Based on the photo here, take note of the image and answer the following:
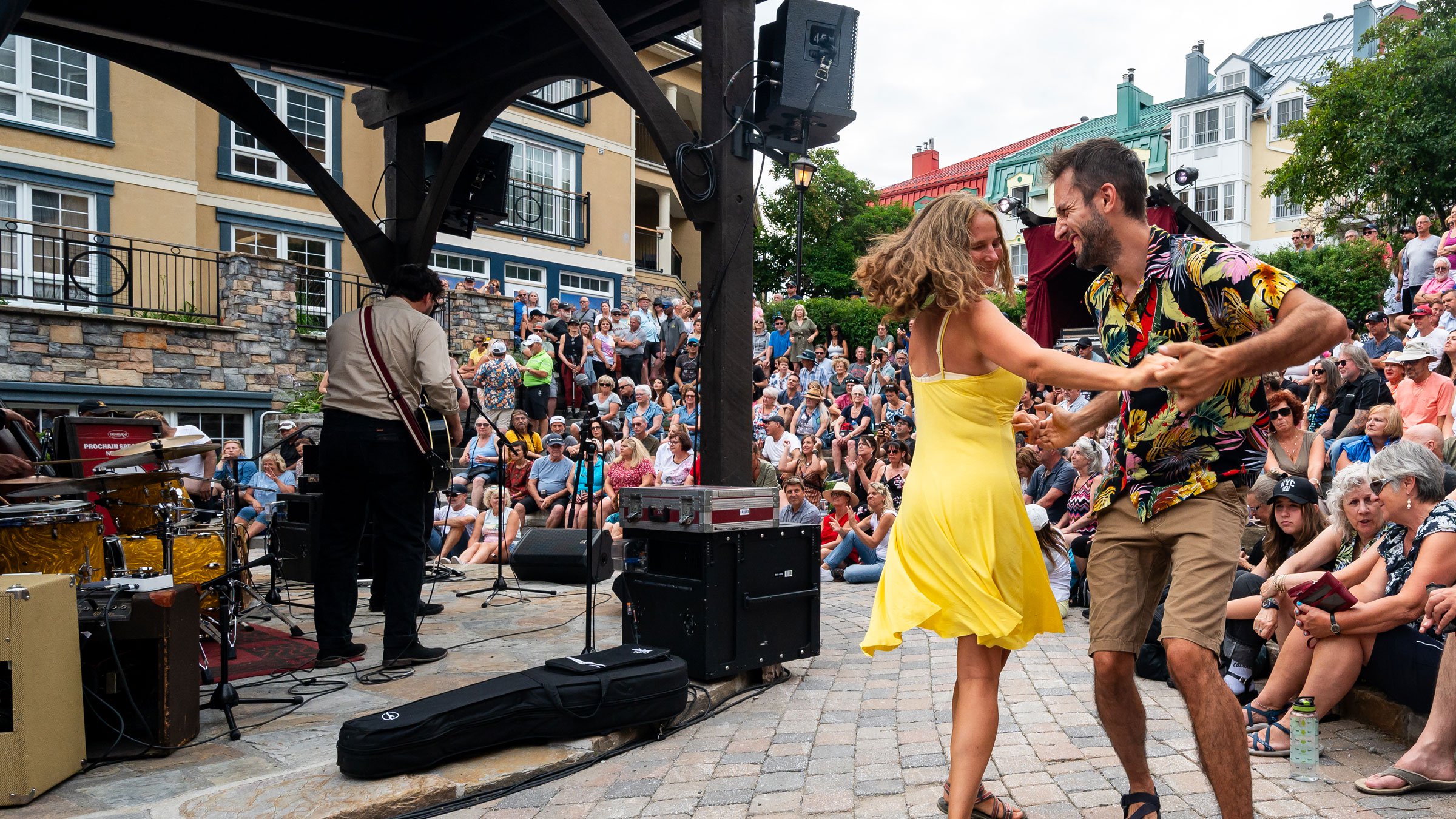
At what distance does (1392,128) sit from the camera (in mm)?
22453

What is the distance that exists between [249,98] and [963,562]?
6.47 m

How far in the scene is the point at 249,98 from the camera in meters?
7.19

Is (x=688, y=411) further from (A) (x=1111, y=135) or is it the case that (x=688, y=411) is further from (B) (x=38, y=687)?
(A) (x=1111, y=135)

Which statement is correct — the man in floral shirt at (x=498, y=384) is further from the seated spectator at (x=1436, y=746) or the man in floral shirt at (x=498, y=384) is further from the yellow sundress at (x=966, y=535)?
the seated spectator at (x=1436, y=746)

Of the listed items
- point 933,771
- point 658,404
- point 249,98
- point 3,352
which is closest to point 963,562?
point 933,771

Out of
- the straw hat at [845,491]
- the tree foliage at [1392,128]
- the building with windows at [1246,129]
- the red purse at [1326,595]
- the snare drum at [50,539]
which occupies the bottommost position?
the straw hat at [845,491]

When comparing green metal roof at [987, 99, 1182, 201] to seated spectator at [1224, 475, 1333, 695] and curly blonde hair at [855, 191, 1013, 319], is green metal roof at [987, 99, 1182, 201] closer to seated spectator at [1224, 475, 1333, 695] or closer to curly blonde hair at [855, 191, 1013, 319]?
seated spectator at [1224, 475, 1333, 695]

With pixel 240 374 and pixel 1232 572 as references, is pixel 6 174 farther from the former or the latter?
pixel 1232 572

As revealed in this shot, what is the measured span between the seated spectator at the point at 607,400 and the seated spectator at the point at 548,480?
6.64ft

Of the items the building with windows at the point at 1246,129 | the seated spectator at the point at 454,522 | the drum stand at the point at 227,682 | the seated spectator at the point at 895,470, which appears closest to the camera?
the drum stand at the point at 227,682

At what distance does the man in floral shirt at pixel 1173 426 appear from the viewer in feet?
8.54

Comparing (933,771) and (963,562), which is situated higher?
(963,562)

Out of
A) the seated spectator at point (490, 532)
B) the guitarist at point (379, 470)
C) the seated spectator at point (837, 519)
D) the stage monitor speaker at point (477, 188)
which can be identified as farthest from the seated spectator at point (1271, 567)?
the seated spectator at point (490, 532)

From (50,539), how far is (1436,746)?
5.56 metres
